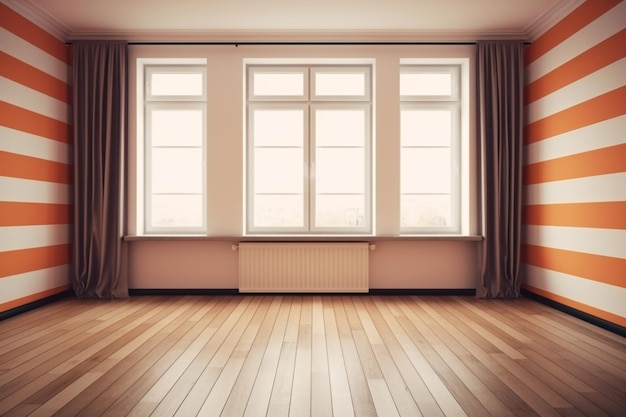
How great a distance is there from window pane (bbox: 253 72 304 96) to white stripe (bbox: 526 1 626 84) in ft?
8.55

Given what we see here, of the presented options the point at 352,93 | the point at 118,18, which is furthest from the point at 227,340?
the point at 118,18

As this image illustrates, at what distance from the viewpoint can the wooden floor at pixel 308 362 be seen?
204 cm

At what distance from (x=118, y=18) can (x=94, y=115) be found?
1069mm

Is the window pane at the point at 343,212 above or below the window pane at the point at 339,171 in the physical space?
below

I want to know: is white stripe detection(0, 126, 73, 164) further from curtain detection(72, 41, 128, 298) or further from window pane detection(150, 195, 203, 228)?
window pane detection(150, 195, 203, 228)

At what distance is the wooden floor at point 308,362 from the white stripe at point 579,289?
208mm

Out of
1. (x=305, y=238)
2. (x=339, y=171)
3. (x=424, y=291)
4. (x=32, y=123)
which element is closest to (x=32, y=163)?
(x=32, y=123)

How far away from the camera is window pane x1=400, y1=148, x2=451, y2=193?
16.1 ft

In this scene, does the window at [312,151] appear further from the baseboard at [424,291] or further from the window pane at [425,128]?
the baseboard at [424,291]

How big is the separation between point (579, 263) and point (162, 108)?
4.72 metres

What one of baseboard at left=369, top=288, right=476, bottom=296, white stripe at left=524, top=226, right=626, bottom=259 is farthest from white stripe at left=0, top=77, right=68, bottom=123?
→ white stripe at left=524, top=226, right=626, bottom=259

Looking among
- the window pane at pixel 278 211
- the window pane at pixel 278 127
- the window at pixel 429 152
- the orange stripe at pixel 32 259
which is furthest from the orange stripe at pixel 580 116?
the orange stripe at pixel 32 259

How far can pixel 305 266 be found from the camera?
4.69m

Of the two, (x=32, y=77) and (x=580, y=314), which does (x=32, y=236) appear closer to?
(x=32, y=77)
